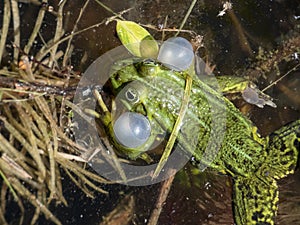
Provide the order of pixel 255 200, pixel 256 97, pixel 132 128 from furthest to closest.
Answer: pixel 256 97, pixel 255 200, pixel 132 128

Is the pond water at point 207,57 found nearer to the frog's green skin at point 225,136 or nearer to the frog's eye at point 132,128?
the frog's green skin at point 225,136

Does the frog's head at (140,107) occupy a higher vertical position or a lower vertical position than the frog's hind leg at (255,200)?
higher

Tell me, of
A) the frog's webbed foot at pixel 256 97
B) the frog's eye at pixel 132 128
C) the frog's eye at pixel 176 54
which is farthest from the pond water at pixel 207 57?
the frog's eye at pixel 132 128

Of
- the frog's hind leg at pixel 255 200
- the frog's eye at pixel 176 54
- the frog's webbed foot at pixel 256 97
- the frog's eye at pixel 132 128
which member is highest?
the frog's eye at pixel 176 54

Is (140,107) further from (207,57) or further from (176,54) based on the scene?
(207,57)

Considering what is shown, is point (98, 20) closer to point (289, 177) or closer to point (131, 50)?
point (131, 50)

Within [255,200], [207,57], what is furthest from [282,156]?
[207,57]

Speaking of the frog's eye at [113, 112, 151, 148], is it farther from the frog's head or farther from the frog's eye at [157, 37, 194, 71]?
the frog's eye at [157, 37, 194, 71]
